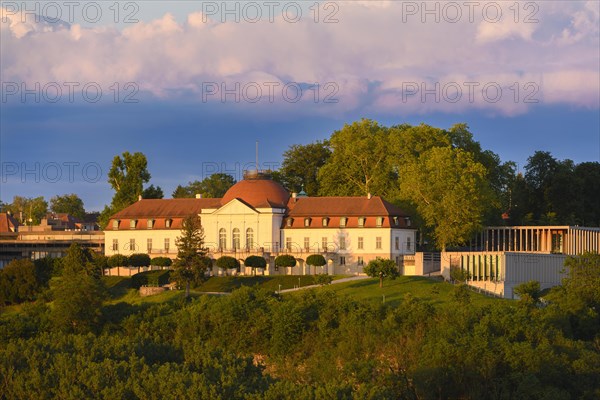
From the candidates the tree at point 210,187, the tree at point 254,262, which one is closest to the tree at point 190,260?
the tree at point 254,262

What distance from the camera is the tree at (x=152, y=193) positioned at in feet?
349

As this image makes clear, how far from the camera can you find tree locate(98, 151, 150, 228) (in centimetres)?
10512

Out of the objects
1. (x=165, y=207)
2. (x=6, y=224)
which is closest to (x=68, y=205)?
(x=6, y=224)

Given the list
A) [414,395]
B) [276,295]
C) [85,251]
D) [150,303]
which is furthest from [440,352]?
[85,251]

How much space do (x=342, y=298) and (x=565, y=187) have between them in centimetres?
4065

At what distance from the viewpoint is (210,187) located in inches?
5098

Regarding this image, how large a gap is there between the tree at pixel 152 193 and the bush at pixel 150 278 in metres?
17.6

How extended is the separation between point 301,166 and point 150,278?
2759cm

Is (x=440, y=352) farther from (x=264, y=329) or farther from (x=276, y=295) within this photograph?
(x=276, y=295)

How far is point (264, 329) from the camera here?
69.2 m

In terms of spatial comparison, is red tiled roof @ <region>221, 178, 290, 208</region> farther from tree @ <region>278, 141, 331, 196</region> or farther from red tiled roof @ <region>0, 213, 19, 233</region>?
red tiled roof @ <region>0, 213, 19, 233</region>

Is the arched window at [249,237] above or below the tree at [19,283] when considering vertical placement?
above

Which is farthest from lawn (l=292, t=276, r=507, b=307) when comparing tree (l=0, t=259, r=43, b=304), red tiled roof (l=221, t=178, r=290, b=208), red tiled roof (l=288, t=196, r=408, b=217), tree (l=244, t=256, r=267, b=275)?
tree (l=0, t=259, r=43, b=304)

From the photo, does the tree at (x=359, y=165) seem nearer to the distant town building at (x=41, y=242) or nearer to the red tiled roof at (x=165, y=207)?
the red tiled roof at (x=165, y=207)
